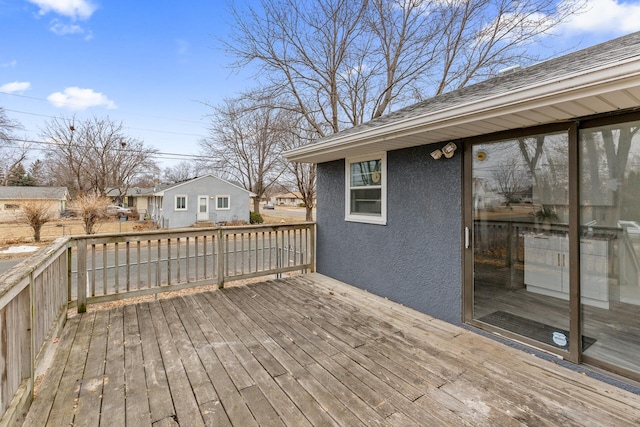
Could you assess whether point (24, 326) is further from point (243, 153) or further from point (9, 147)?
point (9, 147)

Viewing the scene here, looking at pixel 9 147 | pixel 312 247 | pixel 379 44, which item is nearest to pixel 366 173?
pixel 312 247

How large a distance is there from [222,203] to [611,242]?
20.7 m

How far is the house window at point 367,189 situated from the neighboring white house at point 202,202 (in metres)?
16.9

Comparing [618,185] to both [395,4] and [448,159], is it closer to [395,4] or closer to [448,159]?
[448,159]

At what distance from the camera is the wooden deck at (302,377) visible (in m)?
1.79

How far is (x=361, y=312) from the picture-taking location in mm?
3545

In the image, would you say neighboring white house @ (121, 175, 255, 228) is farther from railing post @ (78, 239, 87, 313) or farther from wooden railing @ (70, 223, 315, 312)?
railing post @ (78, 239, 87, 313)

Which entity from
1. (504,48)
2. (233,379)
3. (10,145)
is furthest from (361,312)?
(10,145)

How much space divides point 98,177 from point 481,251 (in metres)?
26.2

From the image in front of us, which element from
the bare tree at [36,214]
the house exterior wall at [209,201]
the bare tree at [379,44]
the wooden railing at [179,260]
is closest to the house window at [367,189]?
the wooden railing at [179,260]

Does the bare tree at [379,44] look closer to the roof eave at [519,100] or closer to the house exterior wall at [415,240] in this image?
the house exterior wall at [415,240]

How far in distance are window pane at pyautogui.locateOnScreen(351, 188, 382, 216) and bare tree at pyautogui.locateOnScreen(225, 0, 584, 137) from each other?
7417 millimetres

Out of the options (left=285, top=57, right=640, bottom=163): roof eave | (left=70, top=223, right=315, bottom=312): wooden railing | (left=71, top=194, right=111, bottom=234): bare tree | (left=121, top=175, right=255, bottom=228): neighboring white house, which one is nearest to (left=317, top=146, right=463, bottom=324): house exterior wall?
(left=285, top=57, right=640, bottom=163): roof eave

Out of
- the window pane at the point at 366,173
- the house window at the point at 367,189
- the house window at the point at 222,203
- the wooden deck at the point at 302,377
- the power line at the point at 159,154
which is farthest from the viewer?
the house window at the point at 222,203
